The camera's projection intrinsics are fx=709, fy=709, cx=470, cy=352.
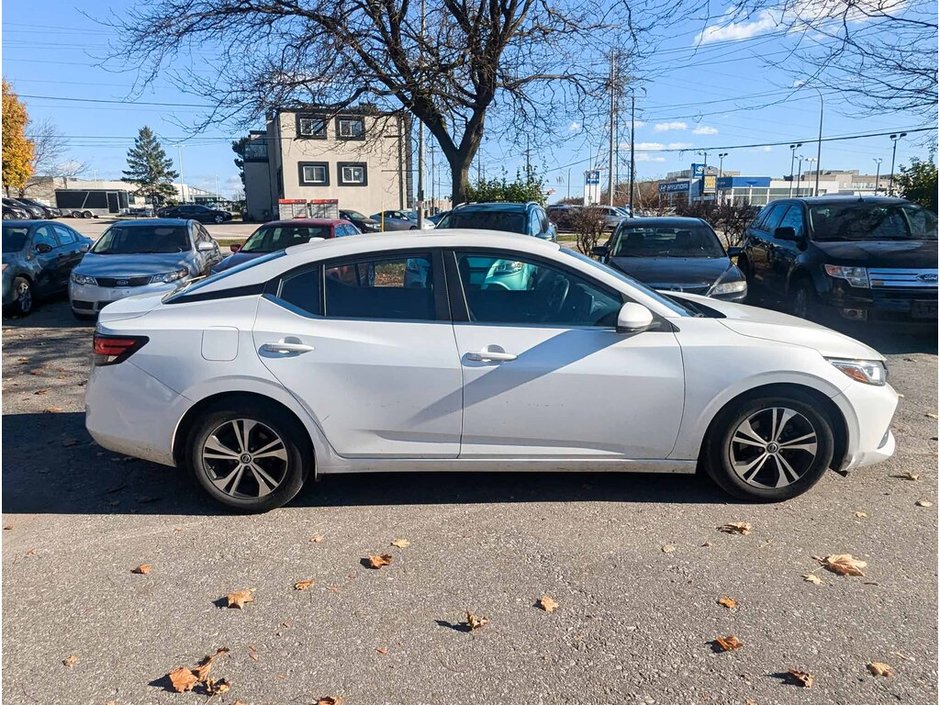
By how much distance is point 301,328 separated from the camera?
3.99 meters

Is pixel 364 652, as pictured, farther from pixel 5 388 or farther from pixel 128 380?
pixel 5 388

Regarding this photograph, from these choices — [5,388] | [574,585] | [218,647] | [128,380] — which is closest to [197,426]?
[128,380]

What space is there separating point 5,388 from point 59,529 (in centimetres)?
375

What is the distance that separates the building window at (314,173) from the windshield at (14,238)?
39460 millimetres

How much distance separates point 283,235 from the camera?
1204cm

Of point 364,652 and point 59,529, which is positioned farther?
point 59,529

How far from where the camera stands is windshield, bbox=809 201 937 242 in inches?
373

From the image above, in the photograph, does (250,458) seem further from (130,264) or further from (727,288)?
(130,264)

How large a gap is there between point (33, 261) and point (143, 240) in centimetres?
170

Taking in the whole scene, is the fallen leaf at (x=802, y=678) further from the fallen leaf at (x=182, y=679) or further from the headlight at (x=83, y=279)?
the headlight at (x=83, y=279)

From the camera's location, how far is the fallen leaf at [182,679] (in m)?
2.66

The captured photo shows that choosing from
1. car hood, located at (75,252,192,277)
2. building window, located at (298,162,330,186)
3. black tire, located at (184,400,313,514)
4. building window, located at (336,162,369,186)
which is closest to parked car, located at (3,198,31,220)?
building window, located at (298,162,330,186)

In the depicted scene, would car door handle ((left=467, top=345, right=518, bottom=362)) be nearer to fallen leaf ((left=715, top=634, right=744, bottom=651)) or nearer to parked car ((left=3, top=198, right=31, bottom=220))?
fallen leaf ((left=715, top=634, right=744, bottom=651))

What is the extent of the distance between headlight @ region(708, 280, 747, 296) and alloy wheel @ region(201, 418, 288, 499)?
6.15 metres
